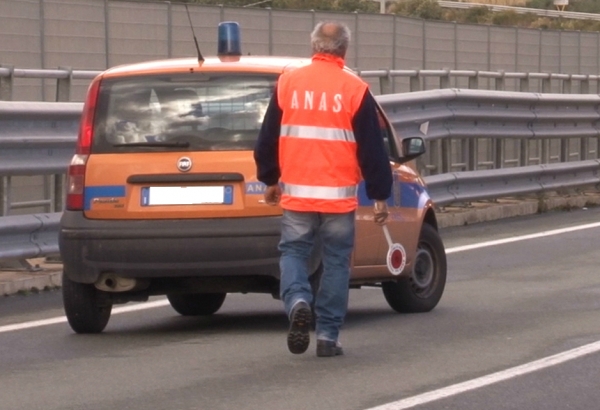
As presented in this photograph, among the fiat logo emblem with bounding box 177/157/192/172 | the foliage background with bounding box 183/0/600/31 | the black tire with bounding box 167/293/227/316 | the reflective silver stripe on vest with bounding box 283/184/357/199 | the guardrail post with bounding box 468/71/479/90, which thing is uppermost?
the foliage background with bounding box 183/0/600/31

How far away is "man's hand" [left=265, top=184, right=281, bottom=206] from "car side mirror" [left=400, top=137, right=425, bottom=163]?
157 centimetres

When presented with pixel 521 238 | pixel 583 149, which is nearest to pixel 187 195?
pixel 521 238

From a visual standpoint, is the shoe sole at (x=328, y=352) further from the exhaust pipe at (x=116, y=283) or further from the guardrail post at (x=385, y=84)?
the guardrail post at (x=385, y=84)

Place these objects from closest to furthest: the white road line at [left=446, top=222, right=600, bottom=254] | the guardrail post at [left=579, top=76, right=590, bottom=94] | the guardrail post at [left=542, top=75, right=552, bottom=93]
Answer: the white road line at [left=446, top=222, right=600, bottom=254] → the guardrail post at [left=542, top=75, right=552, bottom=93] → the guardrail post at [left=579, top=76, right=590, bottom=94]

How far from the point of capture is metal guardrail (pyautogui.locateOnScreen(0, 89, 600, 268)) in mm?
11539

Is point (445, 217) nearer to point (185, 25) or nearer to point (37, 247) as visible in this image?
point (37, 247)

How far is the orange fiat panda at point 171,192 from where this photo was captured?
8773mm

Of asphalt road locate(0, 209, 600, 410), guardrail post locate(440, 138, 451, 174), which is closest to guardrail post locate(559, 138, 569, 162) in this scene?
guardrail post locate(440, 138, 451, 174)

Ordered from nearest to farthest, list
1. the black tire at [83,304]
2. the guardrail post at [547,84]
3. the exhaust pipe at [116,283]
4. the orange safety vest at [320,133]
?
the orange safety vest at [320,133] < the exhaust pipe at [116,283] < the black tire at [83,304] < the guardrail post at [547,84]

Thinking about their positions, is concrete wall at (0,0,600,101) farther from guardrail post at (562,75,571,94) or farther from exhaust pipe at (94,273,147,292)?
exhaust pipe at (94,273,147,292)

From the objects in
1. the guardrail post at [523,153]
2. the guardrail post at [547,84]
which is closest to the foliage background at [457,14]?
the guardrail post at [547,84]

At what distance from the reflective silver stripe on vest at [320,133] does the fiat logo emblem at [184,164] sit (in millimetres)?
917

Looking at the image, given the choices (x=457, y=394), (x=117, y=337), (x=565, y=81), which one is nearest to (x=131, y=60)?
(x=565, y=81)

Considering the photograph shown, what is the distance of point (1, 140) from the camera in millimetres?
11383
